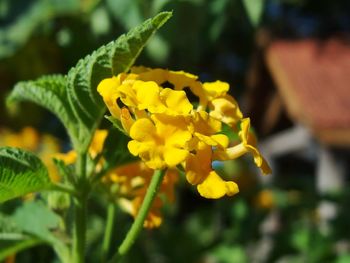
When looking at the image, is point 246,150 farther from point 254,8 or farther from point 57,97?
point 254,8

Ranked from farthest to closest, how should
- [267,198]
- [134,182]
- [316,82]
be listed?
[316,82] < [267,198] < [134,182]

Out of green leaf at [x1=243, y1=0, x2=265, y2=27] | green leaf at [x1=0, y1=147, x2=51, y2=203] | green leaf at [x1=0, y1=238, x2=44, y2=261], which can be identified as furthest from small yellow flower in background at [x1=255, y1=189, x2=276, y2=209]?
green leaf at [x1=0, y1=147, x2=51, y2=203]

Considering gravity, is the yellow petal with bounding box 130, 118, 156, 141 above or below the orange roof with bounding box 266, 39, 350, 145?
above

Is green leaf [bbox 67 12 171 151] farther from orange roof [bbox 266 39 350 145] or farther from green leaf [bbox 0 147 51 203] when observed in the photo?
orange roof [bbox 266 39 350 145]

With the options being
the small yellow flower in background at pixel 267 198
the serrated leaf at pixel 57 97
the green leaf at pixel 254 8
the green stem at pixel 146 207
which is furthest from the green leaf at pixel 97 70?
the small yellow flower in background at pixel 267 198

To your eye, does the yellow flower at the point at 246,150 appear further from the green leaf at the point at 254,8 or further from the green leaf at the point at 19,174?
the green leaf at the point at 254,8

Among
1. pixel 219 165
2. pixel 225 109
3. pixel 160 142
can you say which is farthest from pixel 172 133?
pixel 219 165
